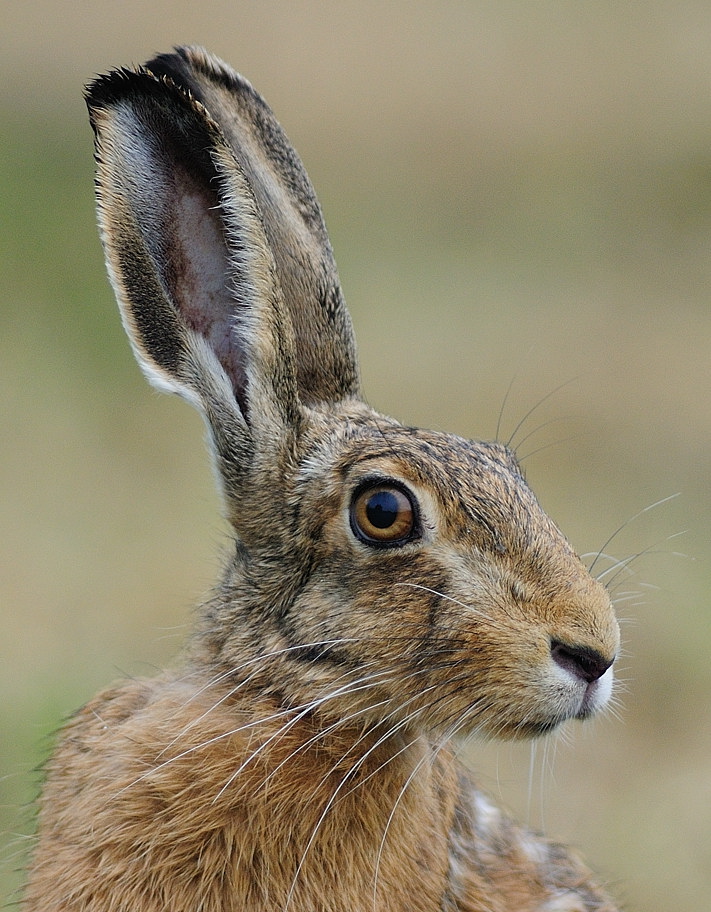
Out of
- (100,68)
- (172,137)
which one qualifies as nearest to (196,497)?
(172,137)

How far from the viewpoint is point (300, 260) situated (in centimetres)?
427

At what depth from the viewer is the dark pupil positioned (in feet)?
11.9

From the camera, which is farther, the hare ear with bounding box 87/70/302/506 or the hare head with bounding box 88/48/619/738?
the hare ear with bounding box 87/70/302/506

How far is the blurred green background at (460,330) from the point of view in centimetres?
670

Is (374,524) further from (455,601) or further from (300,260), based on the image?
(300,260)

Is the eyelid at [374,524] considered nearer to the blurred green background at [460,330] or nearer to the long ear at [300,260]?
the long ear at [300,260]

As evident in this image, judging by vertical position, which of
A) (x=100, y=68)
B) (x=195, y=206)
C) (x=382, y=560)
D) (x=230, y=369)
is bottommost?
(x=382, y=560)

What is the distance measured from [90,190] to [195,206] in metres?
7.30

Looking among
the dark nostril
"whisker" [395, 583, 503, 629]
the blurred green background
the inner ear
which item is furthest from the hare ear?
the blurred green background

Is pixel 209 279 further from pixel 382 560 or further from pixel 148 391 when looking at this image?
pixel 148 391

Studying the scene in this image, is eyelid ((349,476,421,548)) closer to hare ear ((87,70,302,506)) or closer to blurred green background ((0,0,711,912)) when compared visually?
hare ear ((87,70,302,506))

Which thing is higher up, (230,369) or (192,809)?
(230,369)

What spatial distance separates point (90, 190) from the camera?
11023 millimetres

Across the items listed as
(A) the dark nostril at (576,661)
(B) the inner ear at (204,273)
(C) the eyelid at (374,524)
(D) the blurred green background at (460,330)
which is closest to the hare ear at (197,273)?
(B) the inner ear at (204,273)
